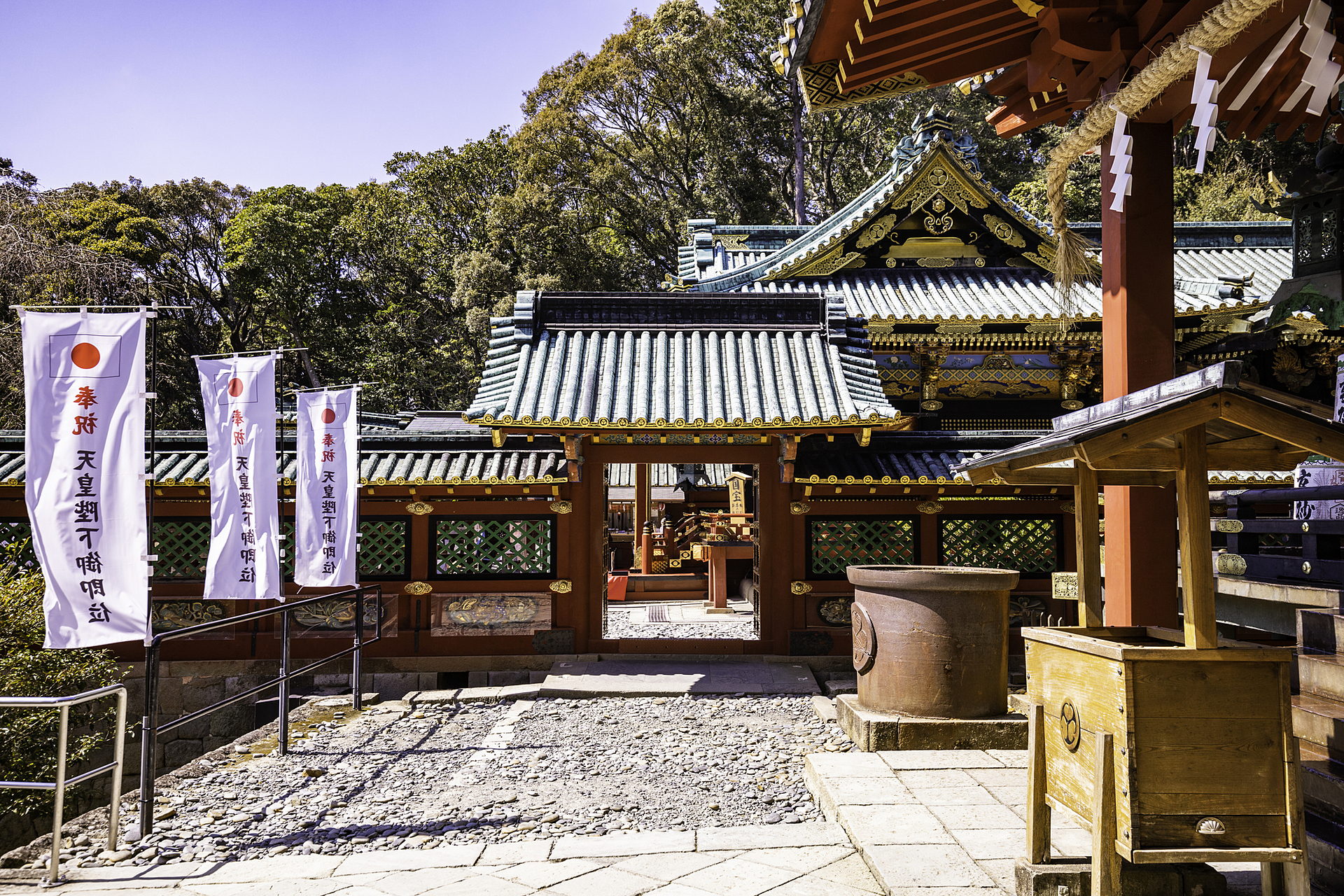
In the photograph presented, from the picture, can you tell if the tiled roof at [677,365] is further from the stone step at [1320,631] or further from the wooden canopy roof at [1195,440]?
the wooden canopy roof at [1195,440]

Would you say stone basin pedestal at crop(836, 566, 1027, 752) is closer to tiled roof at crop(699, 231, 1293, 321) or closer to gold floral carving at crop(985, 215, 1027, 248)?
tiled roof at crop(699, 231, 1293, 321)

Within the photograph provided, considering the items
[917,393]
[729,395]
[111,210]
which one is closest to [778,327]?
[729,395]

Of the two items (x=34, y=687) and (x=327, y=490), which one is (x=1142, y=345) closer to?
(x=327, y=490)

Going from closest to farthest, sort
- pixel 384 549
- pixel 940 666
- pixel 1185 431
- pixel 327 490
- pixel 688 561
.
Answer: pixel 1185 431
pixel 940 666
pixel 327 490
pixel 384 549
pixel 688 561

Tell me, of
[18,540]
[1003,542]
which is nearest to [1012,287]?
[1003,542]

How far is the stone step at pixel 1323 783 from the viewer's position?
339cm

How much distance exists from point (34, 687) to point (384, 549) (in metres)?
3.53

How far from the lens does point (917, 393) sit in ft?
41.6

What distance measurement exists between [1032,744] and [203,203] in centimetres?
3308

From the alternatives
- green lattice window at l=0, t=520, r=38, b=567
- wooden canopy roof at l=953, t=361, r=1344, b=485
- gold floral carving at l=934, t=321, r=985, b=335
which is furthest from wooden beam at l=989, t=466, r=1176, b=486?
green lattice window at l=0, t=520, r=38, b=567

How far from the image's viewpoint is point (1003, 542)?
9.82 meters

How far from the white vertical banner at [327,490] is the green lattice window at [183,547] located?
205 cm

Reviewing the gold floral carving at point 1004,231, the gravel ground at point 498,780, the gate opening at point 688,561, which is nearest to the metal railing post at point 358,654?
the gravel ground at point 498,780

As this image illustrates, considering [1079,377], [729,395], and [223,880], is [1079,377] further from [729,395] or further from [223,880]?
[223,880]
